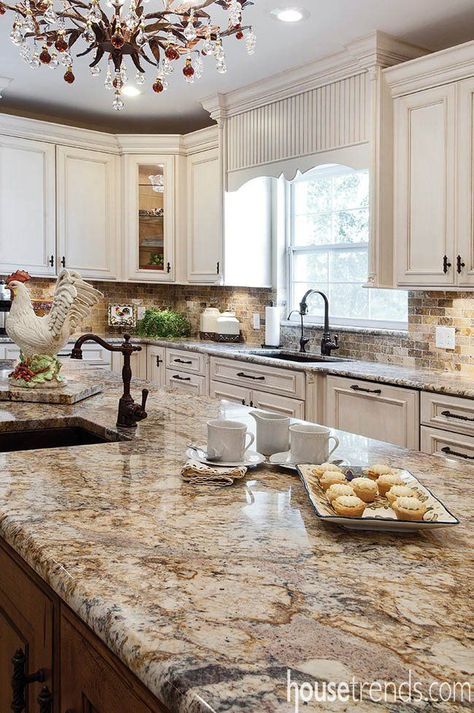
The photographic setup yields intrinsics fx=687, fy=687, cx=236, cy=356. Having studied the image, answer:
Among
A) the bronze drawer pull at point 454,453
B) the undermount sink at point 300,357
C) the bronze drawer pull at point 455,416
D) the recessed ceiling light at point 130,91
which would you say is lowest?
the bronze drawer pull at point 454,453

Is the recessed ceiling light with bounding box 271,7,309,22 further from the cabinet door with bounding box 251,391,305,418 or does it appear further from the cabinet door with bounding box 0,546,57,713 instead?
the cabinet door with bounding box 0,546,57,713

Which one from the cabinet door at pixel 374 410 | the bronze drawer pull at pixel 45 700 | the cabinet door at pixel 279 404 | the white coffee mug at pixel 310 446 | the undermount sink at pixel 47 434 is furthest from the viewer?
the cabinet door at pixel 279 404

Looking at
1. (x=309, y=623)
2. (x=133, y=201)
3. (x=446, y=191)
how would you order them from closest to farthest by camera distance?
(x=309, y=623)
(x=446, y=191)
(x=133, y=201)

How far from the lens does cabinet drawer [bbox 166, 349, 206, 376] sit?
4.95 m

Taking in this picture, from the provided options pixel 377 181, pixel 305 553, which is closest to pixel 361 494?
pixel 305 553

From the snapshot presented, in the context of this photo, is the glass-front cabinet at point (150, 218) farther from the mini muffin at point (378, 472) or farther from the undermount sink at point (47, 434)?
the mini muffin at point (378, 472)

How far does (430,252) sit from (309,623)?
305cm

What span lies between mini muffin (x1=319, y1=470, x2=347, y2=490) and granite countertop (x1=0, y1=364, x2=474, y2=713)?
0.06 metres

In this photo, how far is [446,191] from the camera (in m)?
3.51

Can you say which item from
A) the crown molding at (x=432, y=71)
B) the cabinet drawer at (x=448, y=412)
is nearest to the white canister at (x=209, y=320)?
the crown molding at (x=432, y=71)

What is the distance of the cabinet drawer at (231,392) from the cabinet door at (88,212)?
1.63 m

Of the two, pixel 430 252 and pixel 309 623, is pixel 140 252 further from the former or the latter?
pixel 309 623

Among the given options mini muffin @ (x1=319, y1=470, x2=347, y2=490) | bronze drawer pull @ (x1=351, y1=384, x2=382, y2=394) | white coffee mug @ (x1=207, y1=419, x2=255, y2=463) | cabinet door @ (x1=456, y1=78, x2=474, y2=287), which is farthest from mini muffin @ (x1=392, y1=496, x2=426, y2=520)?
cabinet door @ (x1=456, y1=78, x2=474, y2=287)

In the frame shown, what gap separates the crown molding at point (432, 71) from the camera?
11.1 feet
